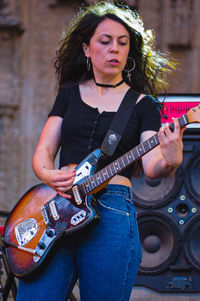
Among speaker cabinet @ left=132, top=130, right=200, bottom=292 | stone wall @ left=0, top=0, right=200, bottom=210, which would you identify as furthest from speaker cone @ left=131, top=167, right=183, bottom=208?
stone wall @ left=0, top=0, right=200, bottom=210

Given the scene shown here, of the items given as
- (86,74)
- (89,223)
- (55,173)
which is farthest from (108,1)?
(89,223)

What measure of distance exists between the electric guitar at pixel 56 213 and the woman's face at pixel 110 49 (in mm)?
324

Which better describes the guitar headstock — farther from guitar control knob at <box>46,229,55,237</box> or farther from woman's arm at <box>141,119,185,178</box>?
guitar control knob at <box>46,229,55,237</box>

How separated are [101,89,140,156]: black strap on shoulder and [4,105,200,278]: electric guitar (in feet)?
0.11

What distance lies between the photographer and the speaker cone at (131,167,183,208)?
398 centimetres

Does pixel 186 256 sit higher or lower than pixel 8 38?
lower

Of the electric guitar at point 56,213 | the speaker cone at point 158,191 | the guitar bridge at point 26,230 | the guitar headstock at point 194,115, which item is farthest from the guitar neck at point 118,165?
the speaker cone at point 158,191

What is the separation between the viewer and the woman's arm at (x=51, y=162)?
2.27 meters

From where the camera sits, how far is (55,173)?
2287 mm

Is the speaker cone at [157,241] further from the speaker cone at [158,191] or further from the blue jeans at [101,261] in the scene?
the blue jeans at [101,261]

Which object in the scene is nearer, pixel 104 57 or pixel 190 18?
pixel 104 57

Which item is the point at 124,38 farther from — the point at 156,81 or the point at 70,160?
the point at 70,160

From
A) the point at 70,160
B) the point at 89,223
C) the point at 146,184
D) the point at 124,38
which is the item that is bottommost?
the point at 146,184

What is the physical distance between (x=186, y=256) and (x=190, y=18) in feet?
10.0
